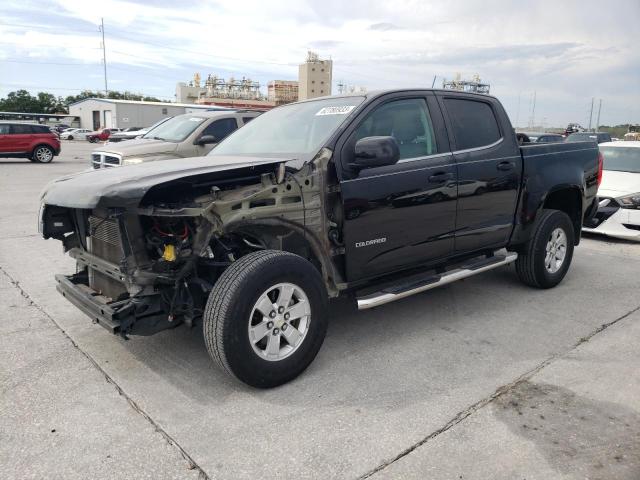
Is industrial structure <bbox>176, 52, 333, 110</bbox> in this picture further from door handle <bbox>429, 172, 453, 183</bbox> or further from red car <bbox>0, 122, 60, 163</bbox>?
door handle <bbox>429, 172, 453, 183</bbox>

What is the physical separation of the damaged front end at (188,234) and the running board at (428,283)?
282 millimetres

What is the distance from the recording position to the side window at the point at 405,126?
400cm

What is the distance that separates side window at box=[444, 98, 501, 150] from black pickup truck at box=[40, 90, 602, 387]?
2 centimetres

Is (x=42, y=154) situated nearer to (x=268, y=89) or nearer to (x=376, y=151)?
(x=376, y=151)

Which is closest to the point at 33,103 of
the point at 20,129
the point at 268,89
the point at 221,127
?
the point at 268,89

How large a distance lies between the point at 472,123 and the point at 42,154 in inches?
883

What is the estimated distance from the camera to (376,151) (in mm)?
3498

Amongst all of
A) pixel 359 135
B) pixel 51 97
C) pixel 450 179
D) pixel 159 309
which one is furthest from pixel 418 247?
pixel 51 97

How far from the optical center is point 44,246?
7039mm

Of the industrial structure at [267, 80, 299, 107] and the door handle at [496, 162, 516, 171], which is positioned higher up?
the industrial structure at [267, 80, 299, 107]

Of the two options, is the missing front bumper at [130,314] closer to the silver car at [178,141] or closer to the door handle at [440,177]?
the door handle at [440,177]

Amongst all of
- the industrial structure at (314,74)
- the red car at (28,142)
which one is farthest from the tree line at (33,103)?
the red car at (28,142)

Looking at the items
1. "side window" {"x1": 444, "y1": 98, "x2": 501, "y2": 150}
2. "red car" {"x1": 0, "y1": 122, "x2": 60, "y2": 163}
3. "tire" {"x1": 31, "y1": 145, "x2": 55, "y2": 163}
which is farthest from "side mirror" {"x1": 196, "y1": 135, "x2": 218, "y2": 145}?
"tire" {"x1": 31, "y1": 145, "x2": 55, "y2": 163}

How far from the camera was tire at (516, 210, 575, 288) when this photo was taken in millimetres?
5242
